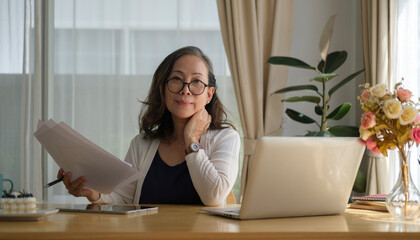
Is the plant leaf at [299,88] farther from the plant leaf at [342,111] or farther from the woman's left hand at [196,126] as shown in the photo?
the woman's left hand at [196,126]

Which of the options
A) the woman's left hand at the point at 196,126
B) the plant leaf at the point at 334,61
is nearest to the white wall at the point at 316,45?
the plant leaf at the point at 334,61

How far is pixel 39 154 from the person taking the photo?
377 centimetres

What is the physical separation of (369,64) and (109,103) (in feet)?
6.09

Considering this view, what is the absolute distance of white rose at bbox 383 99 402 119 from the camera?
1.58 m

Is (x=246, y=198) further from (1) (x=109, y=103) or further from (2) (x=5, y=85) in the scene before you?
(2) (x=5, y=85)

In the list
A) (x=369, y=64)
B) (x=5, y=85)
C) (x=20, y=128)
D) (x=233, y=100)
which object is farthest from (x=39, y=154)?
(x=369, y=64)

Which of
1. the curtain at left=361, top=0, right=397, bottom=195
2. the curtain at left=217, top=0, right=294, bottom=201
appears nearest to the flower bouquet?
the curtain at left=361, top=0, right=397, bottom=195

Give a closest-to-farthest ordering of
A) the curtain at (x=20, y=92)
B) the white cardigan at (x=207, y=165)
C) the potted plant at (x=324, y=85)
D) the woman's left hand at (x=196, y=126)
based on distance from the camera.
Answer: the white cardigan at (x=207, y=165) → the woman's left hand at (x=196, y=126) → the potted plant at (x=324, y=85) → the curtain at (x=20, y=92)

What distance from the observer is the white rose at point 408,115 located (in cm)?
158

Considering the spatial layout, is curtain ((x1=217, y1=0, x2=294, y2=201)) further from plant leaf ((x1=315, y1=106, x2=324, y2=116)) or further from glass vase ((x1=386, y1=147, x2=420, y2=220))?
glass vase ((x1=386, y1=147, x2=420, y2=220))

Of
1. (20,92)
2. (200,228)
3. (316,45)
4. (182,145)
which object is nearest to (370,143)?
(200,228)

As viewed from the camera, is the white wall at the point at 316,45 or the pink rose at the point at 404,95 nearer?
the pink rose at the point at 404,95

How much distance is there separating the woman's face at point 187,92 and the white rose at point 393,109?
0.93 m

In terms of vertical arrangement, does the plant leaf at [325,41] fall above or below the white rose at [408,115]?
above
